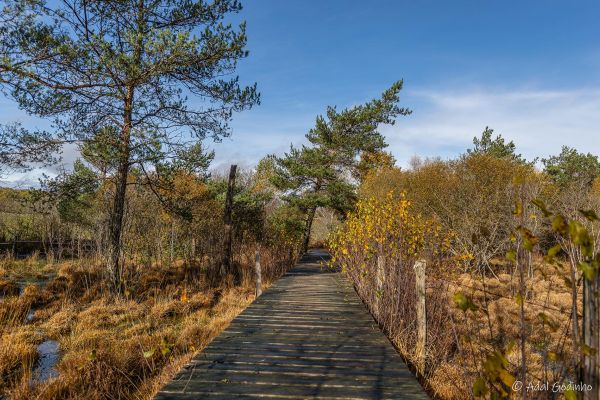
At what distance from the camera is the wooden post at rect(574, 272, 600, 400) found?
1.40 m

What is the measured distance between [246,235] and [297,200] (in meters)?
3.90

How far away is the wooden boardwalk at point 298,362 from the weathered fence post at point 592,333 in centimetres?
214

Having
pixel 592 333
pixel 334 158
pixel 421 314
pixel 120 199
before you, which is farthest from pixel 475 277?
pixel 334 158

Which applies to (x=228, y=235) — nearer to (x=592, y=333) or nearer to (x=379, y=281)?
(x=379, y=281)

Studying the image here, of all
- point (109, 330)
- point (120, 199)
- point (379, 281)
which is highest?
point (120, 199)

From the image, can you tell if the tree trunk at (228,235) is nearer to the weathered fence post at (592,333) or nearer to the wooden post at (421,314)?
the wooden post at (421,314)

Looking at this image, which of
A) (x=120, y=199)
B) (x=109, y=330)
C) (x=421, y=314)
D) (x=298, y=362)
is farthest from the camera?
(x=120, y=199)

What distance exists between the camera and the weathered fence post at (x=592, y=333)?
4.59ft

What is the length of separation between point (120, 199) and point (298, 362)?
7173mm

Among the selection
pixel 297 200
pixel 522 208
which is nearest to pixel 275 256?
pixel 297 200

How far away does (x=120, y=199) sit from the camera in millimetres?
9445

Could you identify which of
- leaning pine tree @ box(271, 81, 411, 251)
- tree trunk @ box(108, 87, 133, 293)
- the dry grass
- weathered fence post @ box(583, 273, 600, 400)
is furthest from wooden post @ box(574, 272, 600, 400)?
leaning pine tree @ box(271, 81, 411, 251)

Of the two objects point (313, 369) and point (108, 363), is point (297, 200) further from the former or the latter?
point (313, 369)

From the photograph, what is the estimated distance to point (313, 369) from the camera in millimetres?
3943
